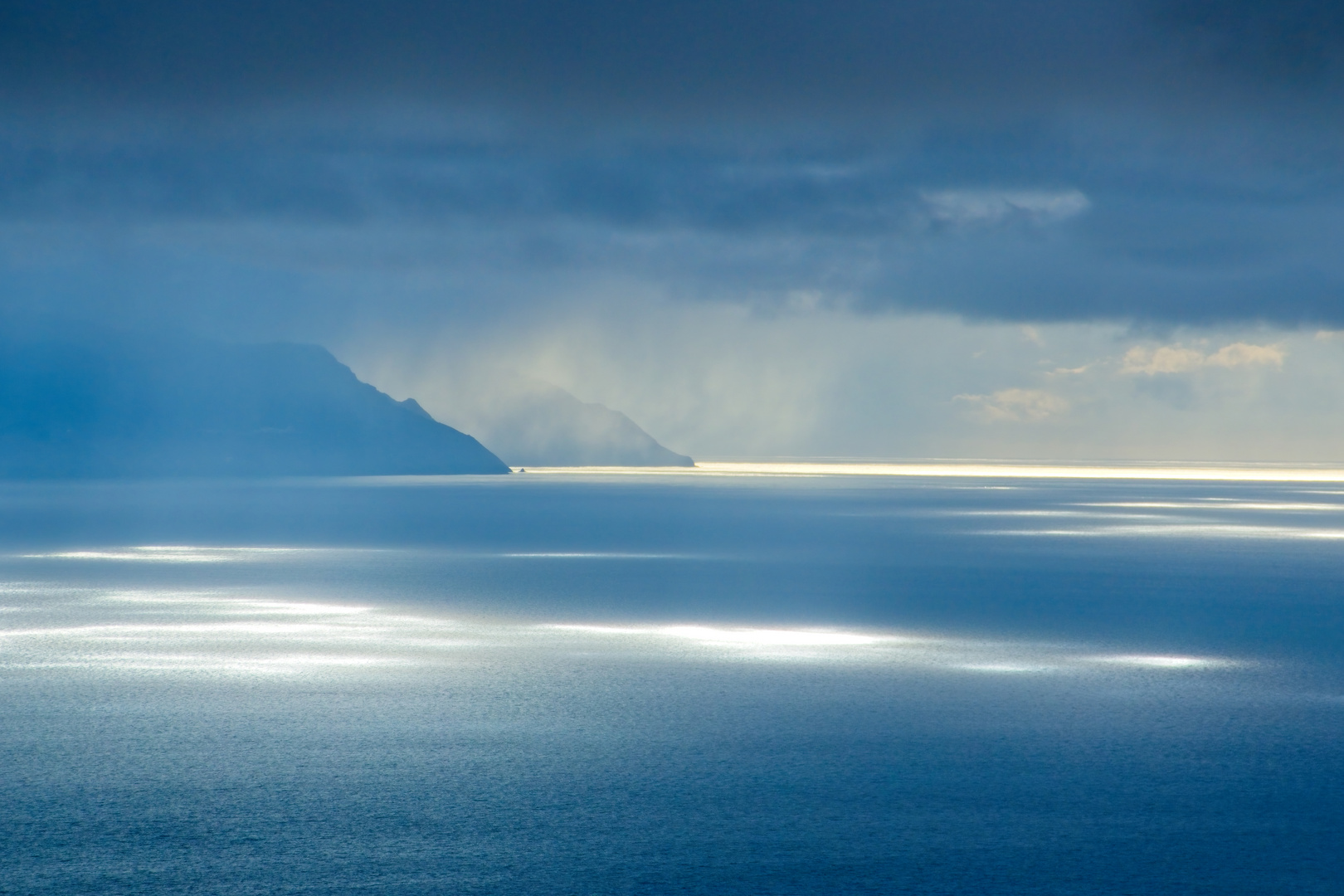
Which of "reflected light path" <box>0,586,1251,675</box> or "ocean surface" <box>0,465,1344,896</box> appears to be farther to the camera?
"reflected light path" <box>0,586,1251,675</box>

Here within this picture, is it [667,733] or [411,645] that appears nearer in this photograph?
[667,733]

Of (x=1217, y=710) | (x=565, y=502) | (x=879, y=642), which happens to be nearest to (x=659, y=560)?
(x=879, y=642)

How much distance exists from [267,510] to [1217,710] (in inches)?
4027

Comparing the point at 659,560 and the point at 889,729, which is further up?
the point at 659,560

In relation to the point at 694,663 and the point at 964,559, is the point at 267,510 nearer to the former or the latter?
the point at 964,559

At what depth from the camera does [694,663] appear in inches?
1040

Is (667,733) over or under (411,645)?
under

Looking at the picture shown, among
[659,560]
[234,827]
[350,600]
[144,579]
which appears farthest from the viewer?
[659,560]

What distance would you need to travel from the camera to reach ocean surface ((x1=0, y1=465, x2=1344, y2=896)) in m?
13.0

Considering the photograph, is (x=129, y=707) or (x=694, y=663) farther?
(x=694, y=663)

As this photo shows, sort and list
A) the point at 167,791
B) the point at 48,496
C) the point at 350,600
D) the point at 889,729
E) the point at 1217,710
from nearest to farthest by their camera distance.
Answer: the point at 167,791
the point at 889,729
the point at 1217,710
the point at 350,600
the point at 48,496

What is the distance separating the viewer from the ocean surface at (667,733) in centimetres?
1302

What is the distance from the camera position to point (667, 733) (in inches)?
761

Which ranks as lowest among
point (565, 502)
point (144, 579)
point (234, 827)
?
point (234, 827)
